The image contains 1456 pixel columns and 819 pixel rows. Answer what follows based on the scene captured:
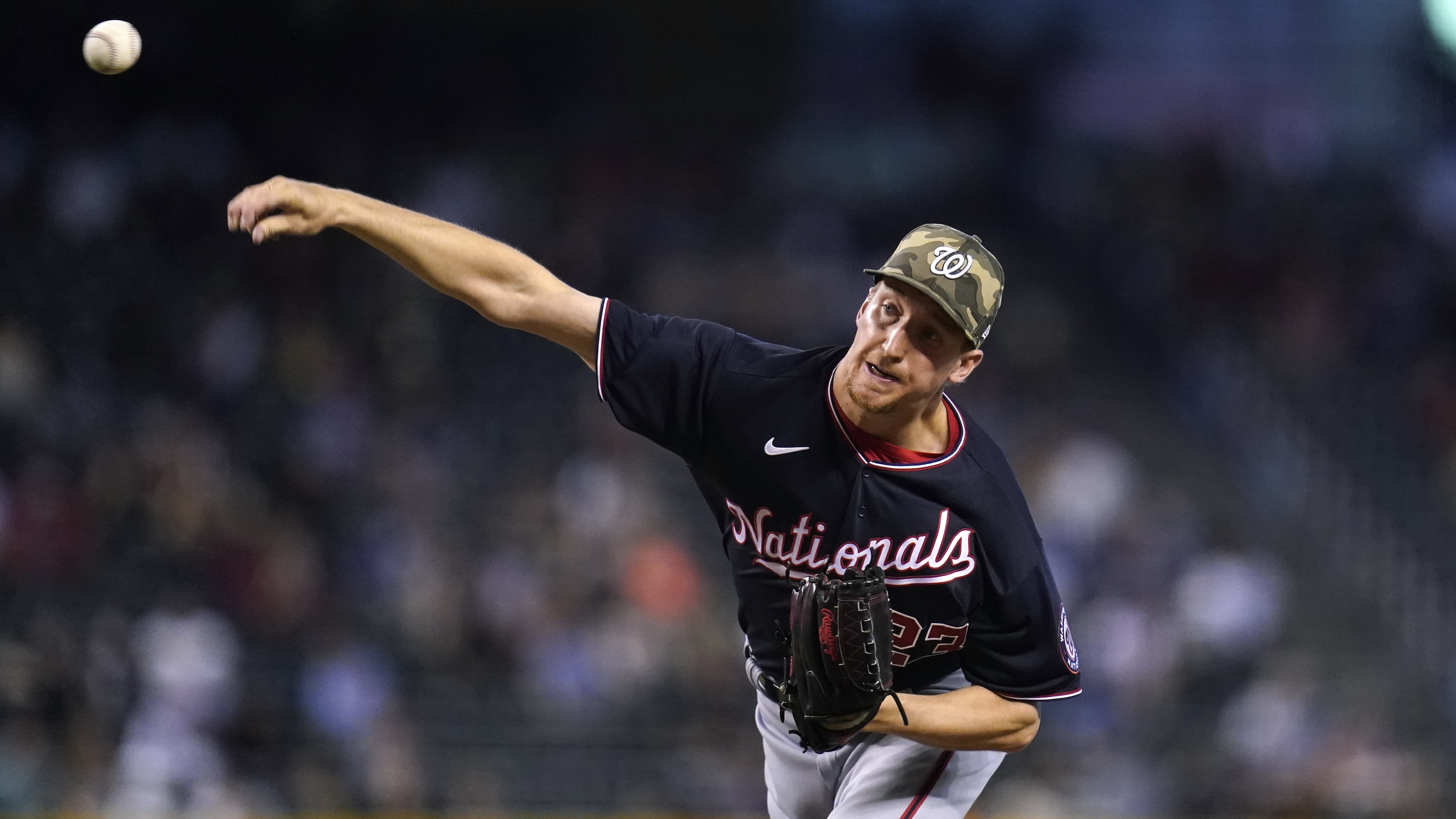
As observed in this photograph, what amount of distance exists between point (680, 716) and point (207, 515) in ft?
10.1

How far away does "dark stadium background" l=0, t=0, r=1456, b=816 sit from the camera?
8.76m

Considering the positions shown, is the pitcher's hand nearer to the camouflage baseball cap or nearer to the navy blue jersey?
the navy blue jersey

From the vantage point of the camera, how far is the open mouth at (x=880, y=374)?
3541 mm

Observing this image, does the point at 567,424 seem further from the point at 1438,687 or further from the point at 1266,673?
the point at 1438,687

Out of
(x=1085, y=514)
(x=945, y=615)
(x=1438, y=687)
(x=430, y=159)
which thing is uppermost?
(x=945, y=615)

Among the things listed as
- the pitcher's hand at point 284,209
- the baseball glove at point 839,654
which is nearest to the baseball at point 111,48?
the pitcher's hand at point 284,209

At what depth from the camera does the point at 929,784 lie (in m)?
3.99

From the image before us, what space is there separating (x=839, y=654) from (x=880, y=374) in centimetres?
65

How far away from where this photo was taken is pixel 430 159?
1209 cm

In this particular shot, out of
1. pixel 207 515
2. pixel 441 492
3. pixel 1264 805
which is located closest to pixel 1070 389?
pixel 1264 805

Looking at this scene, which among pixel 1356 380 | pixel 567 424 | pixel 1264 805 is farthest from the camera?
pixel 1356 380

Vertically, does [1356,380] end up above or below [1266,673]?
above

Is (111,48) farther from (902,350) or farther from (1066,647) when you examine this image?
(1066,647)

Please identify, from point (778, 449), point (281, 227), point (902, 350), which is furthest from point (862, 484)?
point (281, 227)
